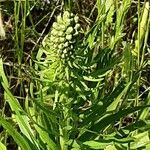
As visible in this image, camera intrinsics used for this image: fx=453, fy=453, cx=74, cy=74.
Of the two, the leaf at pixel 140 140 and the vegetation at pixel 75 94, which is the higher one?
the vegetation at pixel 75 94

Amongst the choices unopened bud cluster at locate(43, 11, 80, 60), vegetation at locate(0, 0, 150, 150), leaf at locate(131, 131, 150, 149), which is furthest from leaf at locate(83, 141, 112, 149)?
unopened bud cluster at locate(43, 11, 80, 60)

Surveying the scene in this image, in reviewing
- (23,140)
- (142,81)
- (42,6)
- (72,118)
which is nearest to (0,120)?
(23,140)

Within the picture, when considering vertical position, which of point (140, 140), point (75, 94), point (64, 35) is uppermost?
point (64, 35)

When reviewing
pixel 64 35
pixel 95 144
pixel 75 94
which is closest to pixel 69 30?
pixel 64 35

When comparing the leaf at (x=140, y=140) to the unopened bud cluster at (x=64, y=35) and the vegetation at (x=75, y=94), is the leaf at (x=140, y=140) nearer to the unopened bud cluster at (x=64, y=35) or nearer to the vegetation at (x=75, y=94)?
the vegetation at (x=75, y=94)

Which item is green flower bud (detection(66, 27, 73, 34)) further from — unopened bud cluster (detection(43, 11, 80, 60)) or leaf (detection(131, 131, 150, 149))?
leaf (detection(131, 131, 150, 149))

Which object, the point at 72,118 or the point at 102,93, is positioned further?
the point at 102,93

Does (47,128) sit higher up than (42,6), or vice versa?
(42,6)

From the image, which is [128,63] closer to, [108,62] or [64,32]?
[108,62]

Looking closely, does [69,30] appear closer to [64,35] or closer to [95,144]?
[64,35]

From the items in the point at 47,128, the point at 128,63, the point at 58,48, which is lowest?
the point at 47,128

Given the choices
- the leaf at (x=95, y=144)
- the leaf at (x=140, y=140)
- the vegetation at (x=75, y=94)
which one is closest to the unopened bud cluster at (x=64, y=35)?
the vegetation at (x=75, y=94)
